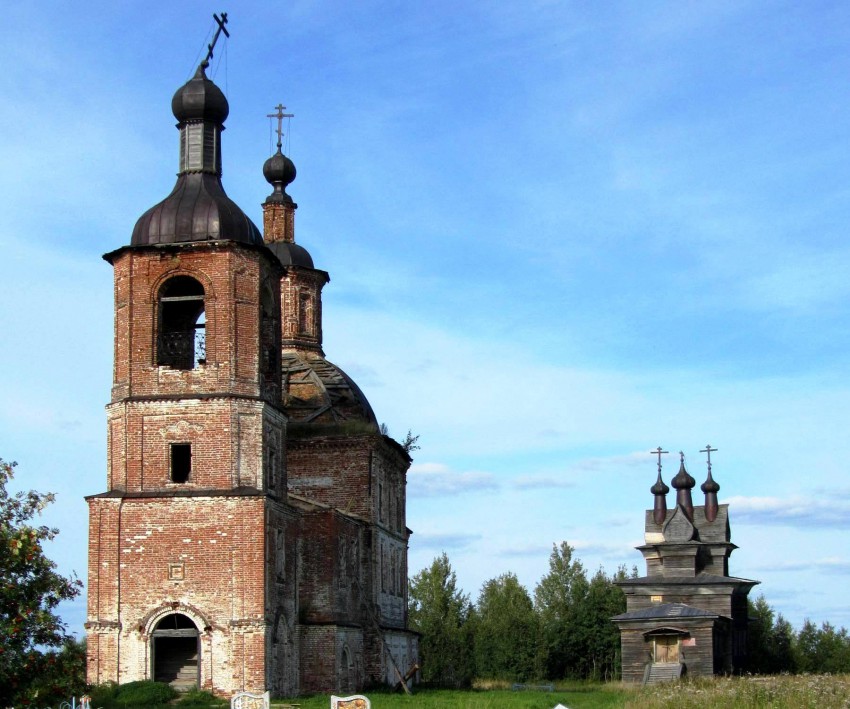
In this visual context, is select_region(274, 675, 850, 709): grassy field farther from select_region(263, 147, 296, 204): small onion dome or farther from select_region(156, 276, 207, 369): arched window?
select_region(263, 147, 296, 204): small onion dome

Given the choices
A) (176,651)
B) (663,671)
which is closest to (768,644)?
(663,671)

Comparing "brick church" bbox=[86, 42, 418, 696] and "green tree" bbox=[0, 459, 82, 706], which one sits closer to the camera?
"green tree" bbox=[0, 459, 82, 706]

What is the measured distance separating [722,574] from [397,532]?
15216 millimetres

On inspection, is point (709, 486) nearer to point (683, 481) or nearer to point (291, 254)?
point (683, 481)

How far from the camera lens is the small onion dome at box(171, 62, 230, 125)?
1105 inches

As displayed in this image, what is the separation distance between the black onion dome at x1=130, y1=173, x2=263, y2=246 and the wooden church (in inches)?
802

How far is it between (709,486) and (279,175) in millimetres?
21242

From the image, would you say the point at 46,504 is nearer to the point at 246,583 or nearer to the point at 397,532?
the point at 246,583

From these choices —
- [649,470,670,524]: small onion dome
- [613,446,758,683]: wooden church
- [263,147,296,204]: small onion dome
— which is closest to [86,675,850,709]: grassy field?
[613,446,758,683]: wooden church

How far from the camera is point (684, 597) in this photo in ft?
152

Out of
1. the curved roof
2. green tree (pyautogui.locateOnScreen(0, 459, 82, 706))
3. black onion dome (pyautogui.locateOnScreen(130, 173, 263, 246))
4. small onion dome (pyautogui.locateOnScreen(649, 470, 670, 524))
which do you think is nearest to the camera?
green tree (pyautogui.locateOnScreen(0, 459, 82, 706))

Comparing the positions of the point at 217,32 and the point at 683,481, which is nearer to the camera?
the point at 217,32

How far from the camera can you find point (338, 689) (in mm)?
29391

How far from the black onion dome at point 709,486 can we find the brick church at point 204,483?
77.7ft
